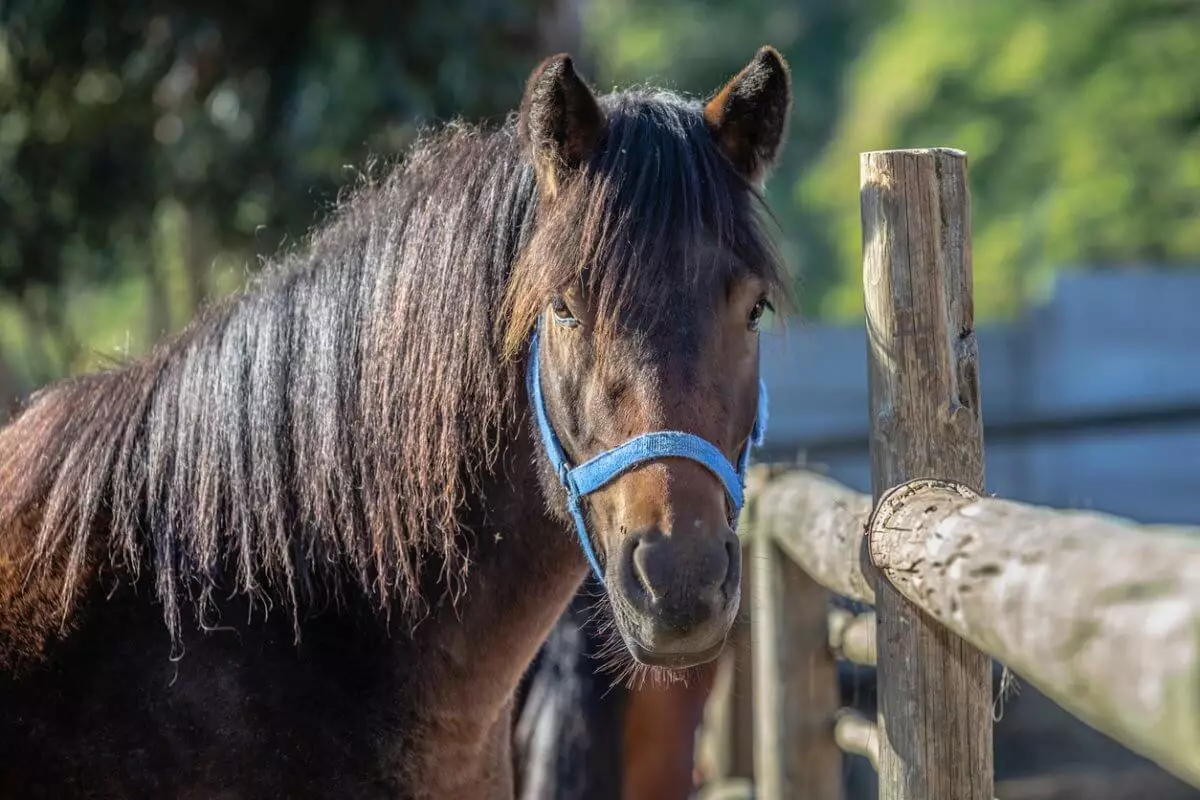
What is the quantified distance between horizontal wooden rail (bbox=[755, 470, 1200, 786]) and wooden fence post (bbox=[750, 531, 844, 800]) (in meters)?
1.29

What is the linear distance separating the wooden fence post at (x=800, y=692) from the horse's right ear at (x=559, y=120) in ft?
4.48

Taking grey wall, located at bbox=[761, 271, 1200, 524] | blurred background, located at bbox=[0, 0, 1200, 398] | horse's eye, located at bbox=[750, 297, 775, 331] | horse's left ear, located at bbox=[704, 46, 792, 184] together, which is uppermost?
blurred background, located at bbox=[0, 0, 1200, 398]

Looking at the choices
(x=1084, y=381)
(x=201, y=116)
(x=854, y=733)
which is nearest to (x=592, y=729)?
(x=854, y=733)

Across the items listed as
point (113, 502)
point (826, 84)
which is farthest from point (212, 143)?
point (826, 84)

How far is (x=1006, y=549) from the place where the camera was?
122 centimetres

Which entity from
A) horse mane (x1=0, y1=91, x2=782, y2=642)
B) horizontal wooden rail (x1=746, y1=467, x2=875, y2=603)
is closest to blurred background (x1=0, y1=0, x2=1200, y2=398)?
horizontal wooden rail (x1=746, y1=467, x2=875, y2=603)

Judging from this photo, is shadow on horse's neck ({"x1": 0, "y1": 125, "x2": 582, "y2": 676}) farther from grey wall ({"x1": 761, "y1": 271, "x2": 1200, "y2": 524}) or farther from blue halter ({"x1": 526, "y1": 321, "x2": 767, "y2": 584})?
grey wall ({"x1": 761, "y1": 271, "x2": 1200, "y2": 524})

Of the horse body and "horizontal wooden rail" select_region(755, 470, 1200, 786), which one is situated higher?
"horizontal wooden rail" select_region(755, 470, 1200, 786)

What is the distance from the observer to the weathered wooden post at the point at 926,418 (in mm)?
1668

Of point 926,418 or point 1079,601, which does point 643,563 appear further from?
point 1079,601

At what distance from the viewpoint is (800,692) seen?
2896 millimetres

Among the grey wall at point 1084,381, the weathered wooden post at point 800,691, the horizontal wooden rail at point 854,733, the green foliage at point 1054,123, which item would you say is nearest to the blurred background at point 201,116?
the grey wall at point 1084,381

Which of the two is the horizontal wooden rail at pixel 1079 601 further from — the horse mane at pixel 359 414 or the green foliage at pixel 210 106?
the green foliage at pixel 210 106

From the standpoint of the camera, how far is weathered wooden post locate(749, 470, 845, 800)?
9.37 ft
